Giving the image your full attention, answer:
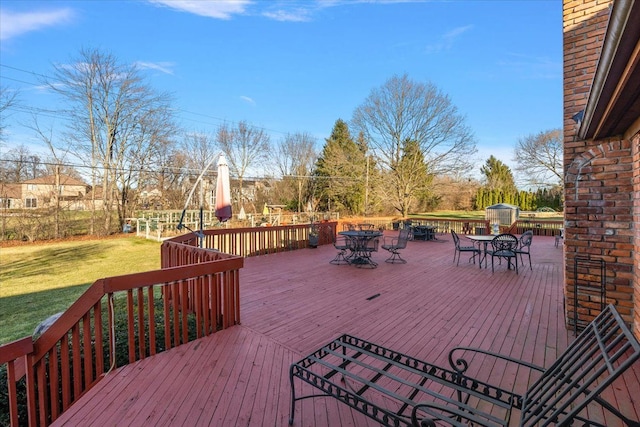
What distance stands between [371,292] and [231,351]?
2606mm

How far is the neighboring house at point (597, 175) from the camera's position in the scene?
2.74 meters

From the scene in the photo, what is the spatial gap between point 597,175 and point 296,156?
2462 cm

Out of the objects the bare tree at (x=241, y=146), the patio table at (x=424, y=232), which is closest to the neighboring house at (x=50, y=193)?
the bare tree at (x=241, y=146)

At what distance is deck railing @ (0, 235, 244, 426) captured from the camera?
7.57 ft

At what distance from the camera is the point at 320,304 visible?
14.3 feet

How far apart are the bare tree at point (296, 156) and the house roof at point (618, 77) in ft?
79.2

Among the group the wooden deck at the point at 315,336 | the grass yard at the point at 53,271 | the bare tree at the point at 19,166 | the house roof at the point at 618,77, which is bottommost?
the grass yard at the point at 53,271

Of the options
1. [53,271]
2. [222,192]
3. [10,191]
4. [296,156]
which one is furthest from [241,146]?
[222,192]

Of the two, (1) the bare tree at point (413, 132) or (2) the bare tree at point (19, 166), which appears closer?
(2) the bare tree at point (19, 166)

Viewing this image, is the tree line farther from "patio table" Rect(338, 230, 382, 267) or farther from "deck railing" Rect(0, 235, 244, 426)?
"deck railing" Rect(0, 235, 244, 426)

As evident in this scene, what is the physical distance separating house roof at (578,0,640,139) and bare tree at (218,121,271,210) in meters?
22.7

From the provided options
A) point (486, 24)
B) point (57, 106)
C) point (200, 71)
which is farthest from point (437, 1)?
point (57, 106)

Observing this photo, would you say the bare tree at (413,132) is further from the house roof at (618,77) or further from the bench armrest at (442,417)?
the bench armrest at (442,417)

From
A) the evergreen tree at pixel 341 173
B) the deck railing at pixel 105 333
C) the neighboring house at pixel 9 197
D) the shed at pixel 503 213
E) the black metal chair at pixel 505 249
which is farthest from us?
the evergreen tree at pixel 341 173
